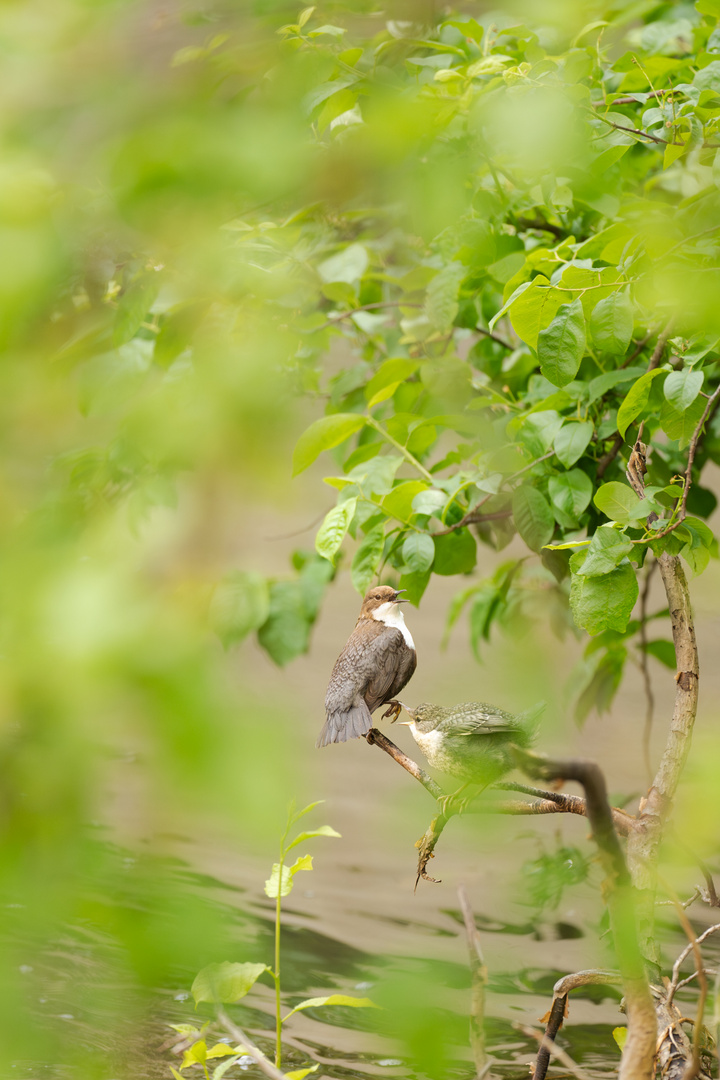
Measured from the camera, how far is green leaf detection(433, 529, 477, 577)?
1.33m

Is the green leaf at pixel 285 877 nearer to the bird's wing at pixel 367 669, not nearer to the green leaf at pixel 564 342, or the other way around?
the bird's wing at pixel 367 669

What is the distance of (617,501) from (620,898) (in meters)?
0.40

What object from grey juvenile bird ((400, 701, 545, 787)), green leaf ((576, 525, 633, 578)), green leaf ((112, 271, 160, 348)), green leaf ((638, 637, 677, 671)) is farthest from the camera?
green leaf ((638, 637, 677, 671))

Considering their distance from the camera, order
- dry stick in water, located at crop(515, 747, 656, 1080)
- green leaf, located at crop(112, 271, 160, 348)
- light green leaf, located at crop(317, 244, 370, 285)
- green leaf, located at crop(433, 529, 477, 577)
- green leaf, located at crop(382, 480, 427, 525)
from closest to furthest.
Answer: green leaf, located at crop(112, 271, 160, 348) < dry stick in water, located at crop(515, 747, 656, 1080) < green leaf, located at crop(382, 480, 427, 525) < green leaf, located at crop(433, 529, 477, 577) < light green leaf, located at crop(317, 244, 370, 285)

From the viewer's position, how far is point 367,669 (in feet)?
3.31

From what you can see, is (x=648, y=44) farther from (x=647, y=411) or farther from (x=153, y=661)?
(x=153, y=661)

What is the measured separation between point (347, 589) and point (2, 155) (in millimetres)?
3114

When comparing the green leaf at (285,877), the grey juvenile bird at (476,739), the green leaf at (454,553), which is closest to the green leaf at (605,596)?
the grey juvenile bird at (476,739)

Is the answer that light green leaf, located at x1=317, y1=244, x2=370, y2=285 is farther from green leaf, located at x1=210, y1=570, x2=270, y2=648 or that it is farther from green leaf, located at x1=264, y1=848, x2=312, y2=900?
green leaf, located at x1=264, y1=848, x2=312, y2=900

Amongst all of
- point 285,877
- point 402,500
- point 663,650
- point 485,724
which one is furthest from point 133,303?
point 663,650

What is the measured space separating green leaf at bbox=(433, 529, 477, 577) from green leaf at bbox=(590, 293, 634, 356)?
399 mm

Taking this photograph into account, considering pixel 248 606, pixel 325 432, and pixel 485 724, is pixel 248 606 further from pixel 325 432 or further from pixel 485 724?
pixel 485 724

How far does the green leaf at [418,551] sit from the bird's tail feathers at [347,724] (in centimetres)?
23

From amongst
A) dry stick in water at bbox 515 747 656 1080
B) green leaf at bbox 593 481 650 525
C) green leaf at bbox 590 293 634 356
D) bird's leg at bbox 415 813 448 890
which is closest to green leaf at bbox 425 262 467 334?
green leaf at bbox 590 293 634 356
